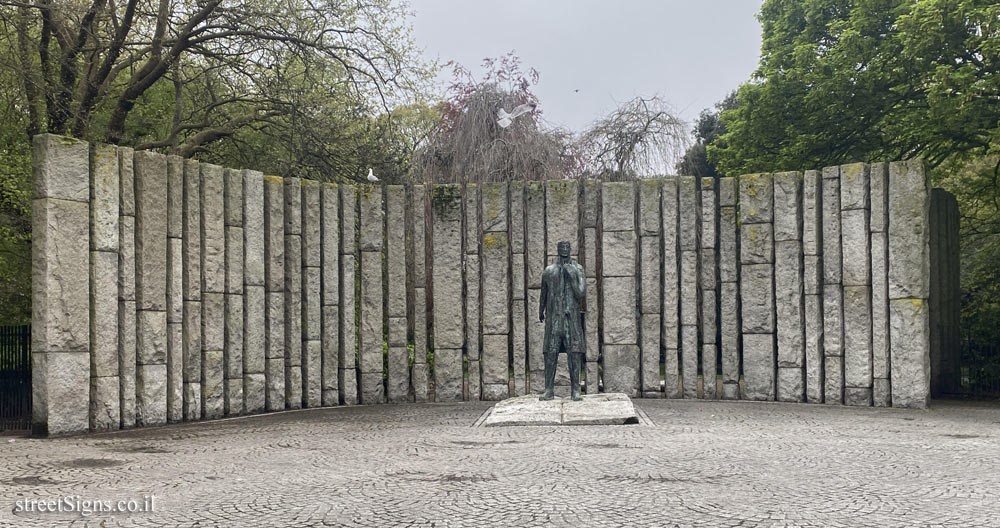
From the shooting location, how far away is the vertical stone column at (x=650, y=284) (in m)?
13.6

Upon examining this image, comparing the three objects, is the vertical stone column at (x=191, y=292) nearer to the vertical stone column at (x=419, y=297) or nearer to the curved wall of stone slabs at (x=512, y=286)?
the curved wall of stone slabs at (x=512, y=286)

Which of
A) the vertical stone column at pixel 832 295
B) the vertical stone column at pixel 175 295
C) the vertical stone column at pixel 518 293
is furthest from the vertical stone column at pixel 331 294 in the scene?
the vertical stone column at pixel 832 295

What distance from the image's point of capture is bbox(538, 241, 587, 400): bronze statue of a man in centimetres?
1180

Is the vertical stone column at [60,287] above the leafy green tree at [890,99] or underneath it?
underneath

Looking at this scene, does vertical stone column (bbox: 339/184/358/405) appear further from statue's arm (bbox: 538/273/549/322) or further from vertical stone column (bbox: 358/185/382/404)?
statue's arm (bbox: 538/273/549/322)

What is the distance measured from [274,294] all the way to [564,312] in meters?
4.19

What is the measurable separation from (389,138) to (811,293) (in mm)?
9931

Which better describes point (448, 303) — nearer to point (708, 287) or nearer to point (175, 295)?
point (708, 287)

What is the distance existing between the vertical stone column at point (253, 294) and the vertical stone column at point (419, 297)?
7.57 ft

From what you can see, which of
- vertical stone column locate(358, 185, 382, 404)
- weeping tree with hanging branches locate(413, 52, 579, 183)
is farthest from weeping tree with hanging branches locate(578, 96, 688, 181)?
vertical stone column locate(358, 185, 382, 404)

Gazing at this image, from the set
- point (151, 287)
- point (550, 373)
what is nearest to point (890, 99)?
point (550, 373)

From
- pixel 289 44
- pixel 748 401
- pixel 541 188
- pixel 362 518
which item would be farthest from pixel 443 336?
pixel 362 518

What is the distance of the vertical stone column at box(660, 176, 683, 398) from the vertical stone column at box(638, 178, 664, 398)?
10 centimetres

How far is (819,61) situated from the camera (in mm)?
17531
